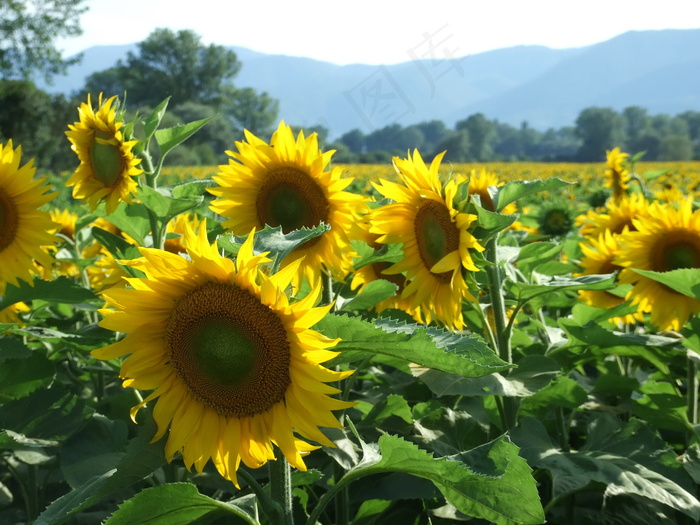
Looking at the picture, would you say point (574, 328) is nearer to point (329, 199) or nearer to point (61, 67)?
point (329, 199)

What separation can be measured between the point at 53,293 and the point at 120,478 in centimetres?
88

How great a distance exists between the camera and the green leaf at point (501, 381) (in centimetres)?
142

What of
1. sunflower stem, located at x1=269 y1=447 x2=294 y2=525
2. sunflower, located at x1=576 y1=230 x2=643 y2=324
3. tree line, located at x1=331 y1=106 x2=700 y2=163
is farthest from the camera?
tree line, located at x1=331 y1=106 x2=700 y2=163

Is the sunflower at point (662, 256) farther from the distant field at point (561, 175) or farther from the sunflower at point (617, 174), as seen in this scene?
the sunflower at point (617, 174)

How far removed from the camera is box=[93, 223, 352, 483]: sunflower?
1.04 m

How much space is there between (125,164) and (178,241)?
0.46m

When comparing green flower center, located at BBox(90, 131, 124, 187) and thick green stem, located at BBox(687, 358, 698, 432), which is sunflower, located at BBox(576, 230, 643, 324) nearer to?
thick green stem, located at BBox(687, 358, 698, 432)

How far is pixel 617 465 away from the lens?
1550mm

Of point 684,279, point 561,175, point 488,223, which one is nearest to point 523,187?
point 488,223

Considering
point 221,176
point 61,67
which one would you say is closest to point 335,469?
point 221,176

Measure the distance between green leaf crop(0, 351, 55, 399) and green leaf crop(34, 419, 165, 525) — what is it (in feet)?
2.32

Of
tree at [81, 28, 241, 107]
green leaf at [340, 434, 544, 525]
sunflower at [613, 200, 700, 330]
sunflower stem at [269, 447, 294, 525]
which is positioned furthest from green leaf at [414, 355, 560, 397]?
tree at [81, 28, 241, 107]

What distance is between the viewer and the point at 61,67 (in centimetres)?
3544

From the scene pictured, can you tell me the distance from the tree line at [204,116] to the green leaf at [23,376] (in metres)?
28.5
